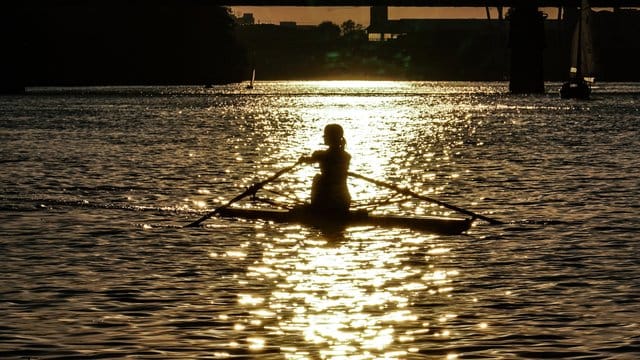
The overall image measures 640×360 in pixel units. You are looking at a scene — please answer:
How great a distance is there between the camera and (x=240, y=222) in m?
30.8

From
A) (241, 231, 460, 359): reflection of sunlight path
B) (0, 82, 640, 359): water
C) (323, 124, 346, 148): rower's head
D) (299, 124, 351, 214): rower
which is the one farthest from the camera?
(299, 124, 351, 214): rower

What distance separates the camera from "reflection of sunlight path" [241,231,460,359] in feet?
54.3

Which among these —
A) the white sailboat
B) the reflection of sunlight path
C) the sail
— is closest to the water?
the reflection of sunlight path

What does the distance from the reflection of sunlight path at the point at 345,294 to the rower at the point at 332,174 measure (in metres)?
0.69

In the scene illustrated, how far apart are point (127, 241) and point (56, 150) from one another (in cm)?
3942

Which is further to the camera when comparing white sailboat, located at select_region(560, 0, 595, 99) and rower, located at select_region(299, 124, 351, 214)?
white sailboat, located at select_region(560, 0, 595, 99)

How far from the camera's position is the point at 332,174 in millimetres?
26125

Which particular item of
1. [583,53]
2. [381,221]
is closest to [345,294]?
[381,221]

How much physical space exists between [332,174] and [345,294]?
6.10 m

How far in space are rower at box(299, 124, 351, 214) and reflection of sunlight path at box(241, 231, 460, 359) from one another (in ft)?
2.28

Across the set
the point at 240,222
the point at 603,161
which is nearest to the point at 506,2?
the point at 603,161

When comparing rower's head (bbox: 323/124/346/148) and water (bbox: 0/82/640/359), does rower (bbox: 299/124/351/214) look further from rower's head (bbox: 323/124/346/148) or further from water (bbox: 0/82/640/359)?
water (bbox: 0/82/640/359)

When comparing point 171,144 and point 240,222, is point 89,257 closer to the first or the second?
point 240,222

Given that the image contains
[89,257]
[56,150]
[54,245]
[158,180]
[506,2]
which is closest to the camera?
[89,257]
